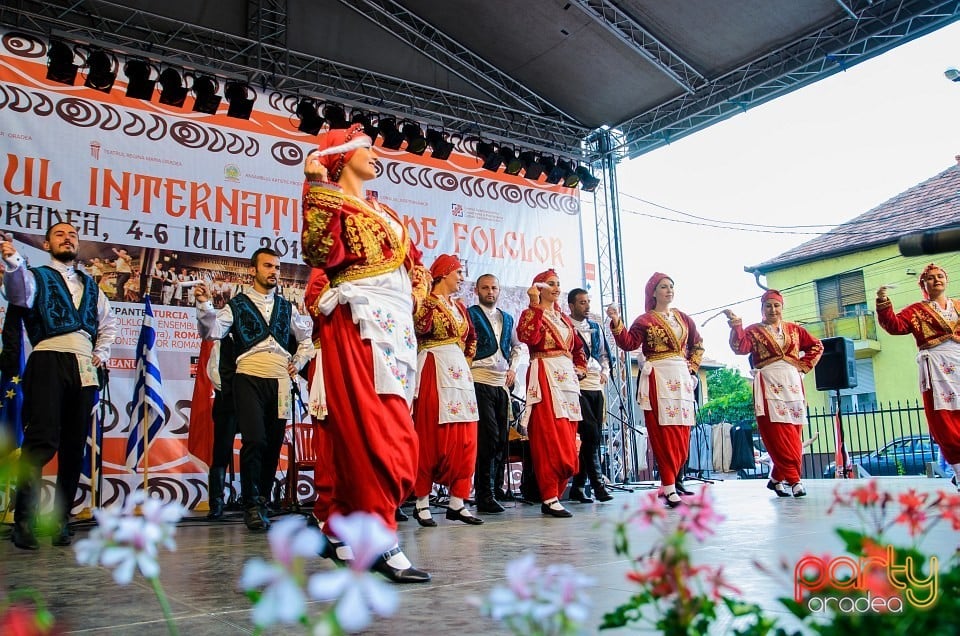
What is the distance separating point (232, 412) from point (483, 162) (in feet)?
13.5

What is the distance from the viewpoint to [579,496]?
6.69m

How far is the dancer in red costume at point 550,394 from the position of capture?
5.39 m

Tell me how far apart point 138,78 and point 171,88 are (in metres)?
0.27

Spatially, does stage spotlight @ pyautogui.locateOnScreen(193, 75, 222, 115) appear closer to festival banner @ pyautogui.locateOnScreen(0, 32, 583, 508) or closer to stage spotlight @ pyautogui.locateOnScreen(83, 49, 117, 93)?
festival banner @ pyautogui.locateOnScreen(0, 32, 583, 508)

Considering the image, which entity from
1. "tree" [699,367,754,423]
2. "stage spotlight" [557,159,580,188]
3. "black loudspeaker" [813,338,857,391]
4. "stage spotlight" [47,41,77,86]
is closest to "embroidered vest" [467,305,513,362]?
"stage spotlight" [557,159,580,188]

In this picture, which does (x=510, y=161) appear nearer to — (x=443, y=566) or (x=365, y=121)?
(x=365, y=121)

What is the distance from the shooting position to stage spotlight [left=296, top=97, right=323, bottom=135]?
734 centimetres

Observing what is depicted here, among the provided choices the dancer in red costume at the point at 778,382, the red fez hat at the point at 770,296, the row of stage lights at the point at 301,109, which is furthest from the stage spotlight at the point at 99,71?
the red fez hat at the point at 770,296

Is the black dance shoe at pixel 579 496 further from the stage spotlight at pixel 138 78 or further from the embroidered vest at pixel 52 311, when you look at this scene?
the stage spotlight at pixel 138 78

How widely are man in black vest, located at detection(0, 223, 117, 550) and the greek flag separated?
3.30 feet

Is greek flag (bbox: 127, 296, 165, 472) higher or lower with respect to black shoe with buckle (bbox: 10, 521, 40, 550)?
higher

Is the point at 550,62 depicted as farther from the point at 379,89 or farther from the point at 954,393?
the point at 954,393

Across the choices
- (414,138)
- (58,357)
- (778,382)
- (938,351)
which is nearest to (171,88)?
(414,138)

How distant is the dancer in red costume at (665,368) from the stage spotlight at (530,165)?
2.99m
